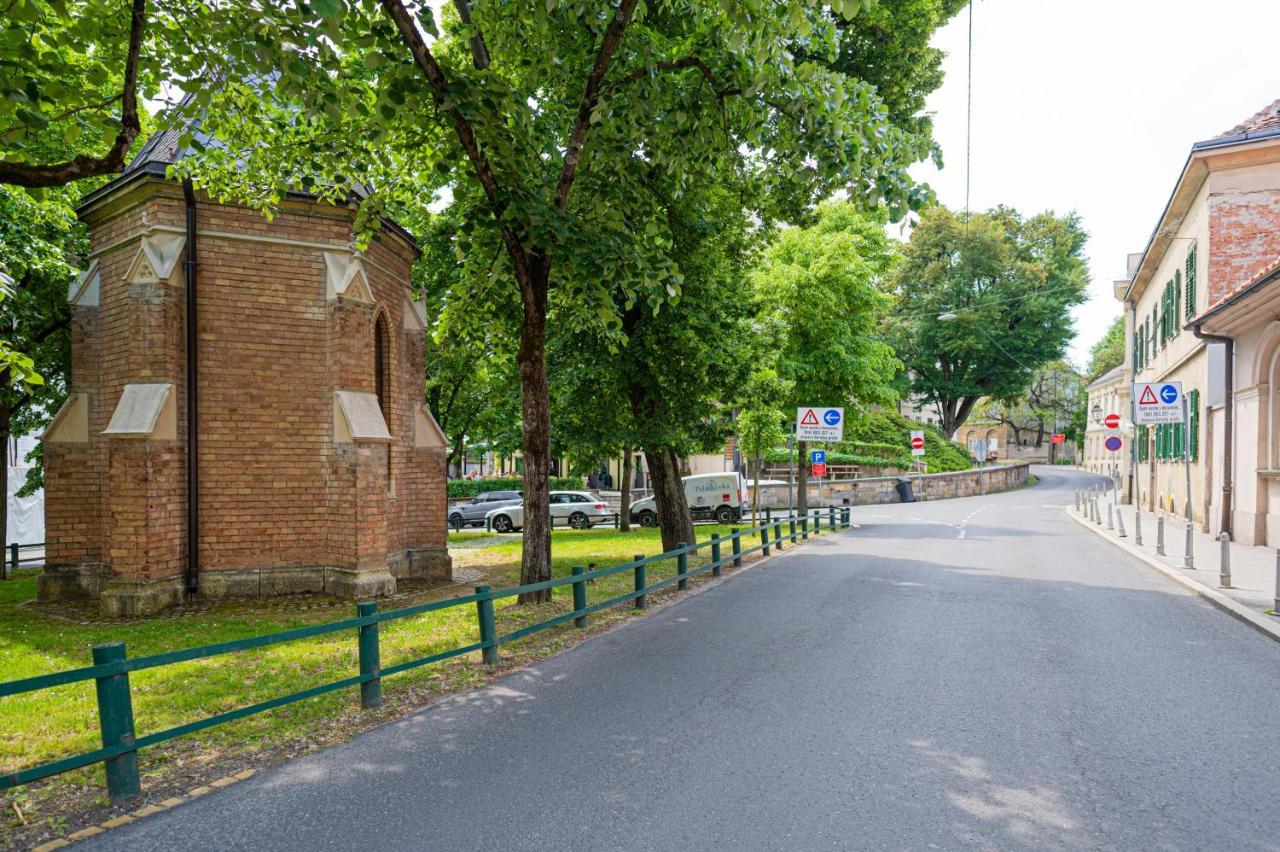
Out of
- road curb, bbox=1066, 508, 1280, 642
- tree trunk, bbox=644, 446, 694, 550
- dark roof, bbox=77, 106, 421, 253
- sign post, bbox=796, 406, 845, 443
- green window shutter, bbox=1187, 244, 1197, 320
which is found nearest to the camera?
road curb, bbox=1066, 508, 1280, 642

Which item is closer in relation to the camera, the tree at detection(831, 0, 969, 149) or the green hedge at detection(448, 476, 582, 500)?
the tree at detection(831, 0, 969, 149)

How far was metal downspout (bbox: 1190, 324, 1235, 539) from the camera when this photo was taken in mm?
17188

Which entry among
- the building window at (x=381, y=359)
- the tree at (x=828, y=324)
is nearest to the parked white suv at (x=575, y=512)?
the tree at (x=828, y=324)

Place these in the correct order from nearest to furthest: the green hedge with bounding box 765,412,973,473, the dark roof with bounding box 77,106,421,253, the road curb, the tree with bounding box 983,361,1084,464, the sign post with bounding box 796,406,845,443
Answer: the road curb, the dark roof with bounding box 77,106,421,253, the sign post with bounding box 796,406,845,443, the green hedge with bounding box 765,412,973,473, the tree with bounding box 983,361,1084,464

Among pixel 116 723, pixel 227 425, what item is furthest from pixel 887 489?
pixel 116 723

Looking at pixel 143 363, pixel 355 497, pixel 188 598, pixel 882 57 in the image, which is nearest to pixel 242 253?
pixel 143 363

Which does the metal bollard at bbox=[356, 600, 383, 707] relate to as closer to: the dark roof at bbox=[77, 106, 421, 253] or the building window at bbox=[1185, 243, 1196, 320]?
the dark roof at bbox=[77, 106, 421, 253]

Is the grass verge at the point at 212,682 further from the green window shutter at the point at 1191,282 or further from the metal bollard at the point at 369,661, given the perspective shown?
the green window shutter at the point at 1191,282

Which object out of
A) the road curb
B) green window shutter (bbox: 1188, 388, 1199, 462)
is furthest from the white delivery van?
green window shutter (bbox: 1188, 388, 1199, 462)

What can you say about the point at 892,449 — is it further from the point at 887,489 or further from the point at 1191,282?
the point at 1191,282

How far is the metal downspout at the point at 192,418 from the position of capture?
11.0 metres

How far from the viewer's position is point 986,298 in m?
49.8

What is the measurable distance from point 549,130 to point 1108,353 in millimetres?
80839

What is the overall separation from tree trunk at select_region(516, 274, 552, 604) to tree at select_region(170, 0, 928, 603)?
3 cm
